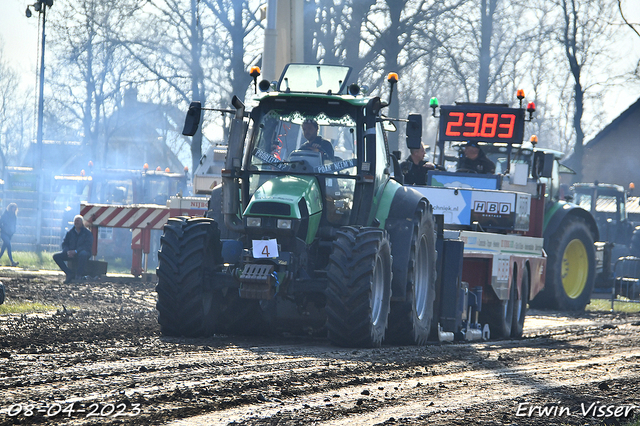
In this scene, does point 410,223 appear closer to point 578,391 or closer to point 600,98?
point 578,391

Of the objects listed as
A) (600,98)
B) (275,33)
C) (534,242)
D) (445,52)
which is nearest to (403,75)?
(445,52)

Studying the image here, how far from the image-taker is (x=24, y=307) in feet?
41.8

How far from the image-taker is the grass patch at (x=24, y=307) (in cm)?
1216

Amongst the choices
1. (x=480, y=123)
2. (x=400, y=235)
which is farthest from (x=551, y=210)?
(x=400, y=235)

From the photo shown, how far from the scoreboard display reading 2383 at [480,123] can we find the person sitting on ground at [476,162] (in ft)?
2.94

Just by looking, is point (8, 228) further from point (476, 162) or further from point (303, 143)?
point (303, 143)

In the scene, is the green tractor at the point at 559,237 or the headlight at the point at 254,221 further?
the green tractor at the point at 559,237

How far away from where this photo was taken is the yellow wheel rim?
59.2ft

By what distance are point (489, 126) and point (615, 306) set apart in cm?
715

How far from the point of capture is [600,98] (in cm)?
3762

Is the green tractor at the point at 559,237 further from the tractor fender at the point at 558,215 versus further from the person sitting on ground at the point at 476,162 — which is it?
the person sitting on ground at the point at 476,162

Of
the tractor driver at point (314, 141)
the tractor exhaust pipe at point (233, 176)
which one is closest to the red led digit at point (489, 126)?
the tractor driver at point (314, 141)

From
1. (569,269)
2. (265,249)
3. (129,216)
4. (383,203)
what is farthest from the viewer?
(129,216)

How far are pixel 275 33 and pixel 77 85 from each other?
1202 inches
